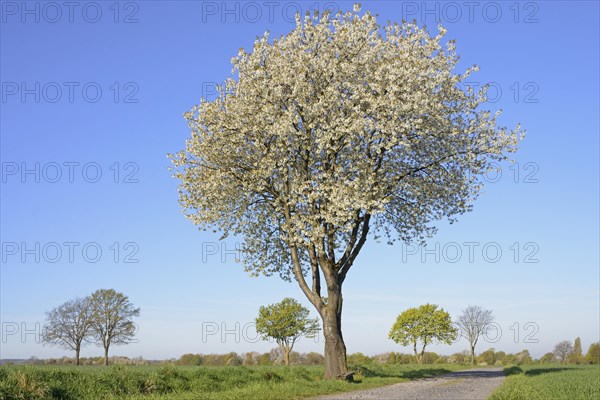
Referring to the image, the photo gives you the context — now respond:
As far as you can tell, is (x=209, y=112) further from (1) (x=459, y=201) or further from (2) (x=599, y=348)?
(2) (x=599, y=348)

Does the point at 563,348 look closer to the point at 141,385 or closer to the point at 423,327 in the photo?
the point at 423,327

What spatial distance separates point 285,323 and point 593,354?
56987 mm

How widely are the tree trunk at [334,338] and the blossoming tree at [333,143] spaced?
0.18 ft

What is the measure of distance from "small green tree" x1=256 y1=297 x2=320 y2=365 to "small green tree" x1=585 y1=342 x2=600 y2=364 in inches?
1940

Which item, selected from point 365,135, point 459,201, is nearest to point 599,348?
point 459,201

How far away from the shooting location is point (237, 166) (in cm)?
3141

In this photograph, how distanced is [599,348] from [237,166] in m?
90.2

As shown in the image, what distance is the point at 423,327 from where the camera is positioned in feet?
282

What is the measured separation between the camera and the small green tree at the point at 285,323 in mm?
77750

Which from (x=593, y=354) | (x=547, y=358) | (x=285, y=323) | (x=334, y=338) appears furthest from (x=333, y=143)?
(x=547, y=358)

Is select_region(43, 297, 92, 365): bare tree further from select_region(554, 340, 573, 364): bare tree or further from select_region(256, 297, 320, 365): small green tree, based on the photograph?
select_region(554, 340, 573, 364): bare tree

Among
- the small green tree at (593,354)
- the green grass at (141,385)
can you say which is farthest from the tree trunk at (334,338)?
the small green tree at (593,354)

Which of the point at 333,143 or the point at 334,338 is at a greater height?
the point at 333,143

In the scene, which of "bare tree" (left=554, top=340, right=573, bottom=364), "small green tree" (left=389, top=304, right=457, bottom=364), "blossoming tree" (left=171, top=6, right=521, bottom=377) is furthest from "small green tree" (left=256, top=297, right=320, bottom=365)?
"bare tree" (left=554, top=340, right=573, bottom=364)
